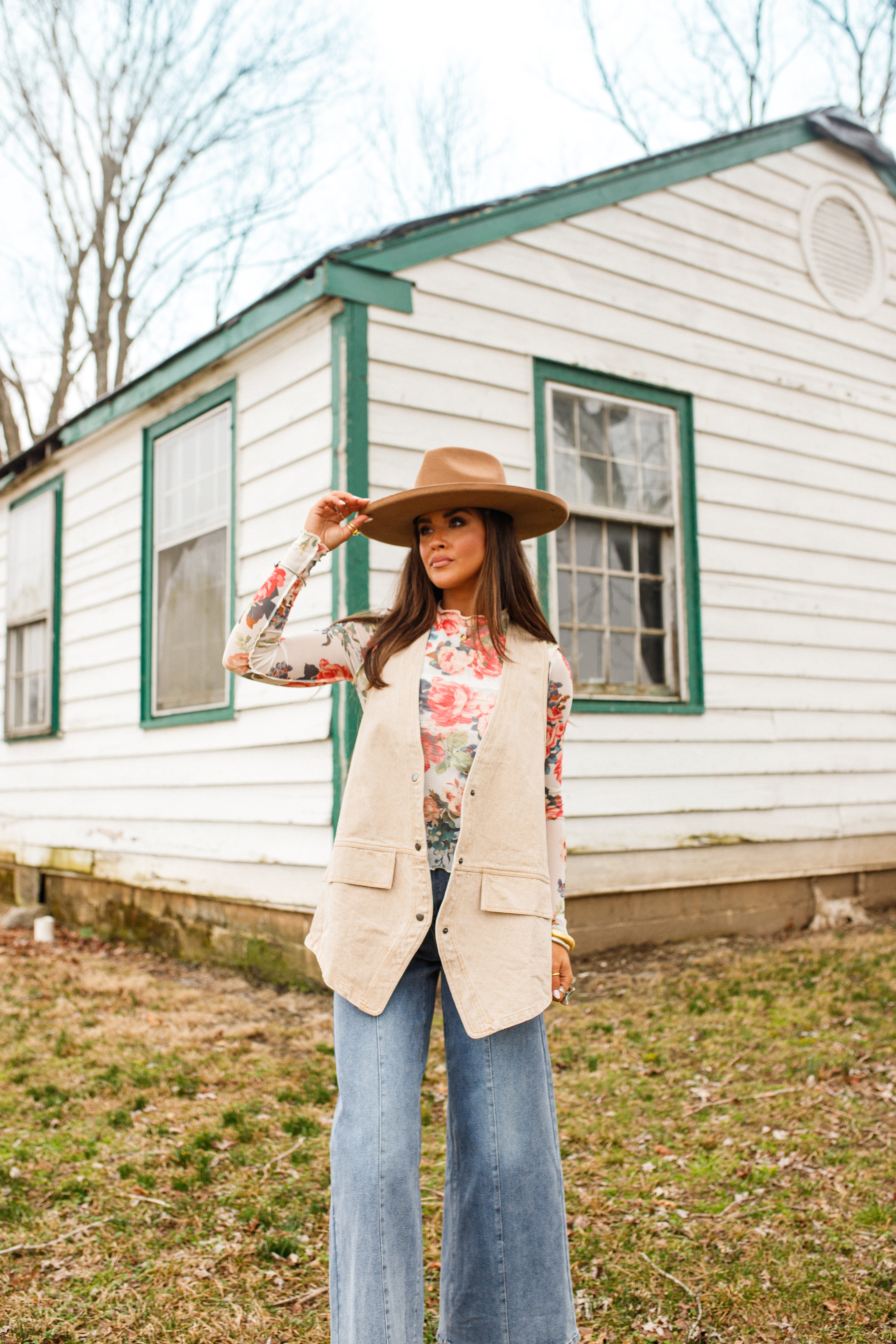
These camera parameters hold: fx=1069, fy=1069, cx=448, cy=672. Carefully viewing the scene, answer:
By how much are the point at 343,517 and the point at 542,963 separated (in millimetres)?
1037

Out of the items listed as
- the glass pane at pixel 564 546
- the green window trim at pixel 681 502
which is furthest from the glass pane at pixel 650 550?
the glass pane at pixel 564 546

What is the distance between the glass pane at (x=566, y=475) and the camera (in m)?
6.24

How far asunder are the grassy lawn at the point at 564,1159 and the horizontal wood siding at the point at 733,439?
1417 millimetres

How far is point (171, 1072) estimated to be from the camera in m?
4.32

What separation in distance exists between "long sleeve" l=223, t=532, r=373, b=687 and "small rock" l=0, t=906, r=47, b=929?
21.9 ft

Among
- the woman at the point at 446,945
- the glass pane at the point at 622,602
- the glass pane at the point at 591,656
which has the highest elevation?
the glass pane at the point at 622,602

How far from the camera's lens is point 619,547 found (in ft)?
21.5

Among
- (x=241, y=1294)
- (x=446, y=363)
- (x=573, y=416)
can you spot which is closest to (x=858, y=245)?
(x=573, y=416)

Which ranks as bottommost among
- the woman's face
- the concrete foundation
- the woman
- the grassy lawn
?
the grassy lawn

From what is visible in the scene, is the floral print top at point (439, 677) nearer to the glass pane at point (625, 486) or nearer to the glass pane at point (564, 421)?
the glass pane at point (564, 421)

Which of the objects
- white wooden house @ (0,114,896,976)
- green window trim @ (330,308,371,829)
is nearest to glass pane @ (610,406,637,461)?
white wooden house @ (0,114,896,976)

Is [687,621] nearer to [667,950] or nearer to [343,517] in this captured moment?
[667,950]

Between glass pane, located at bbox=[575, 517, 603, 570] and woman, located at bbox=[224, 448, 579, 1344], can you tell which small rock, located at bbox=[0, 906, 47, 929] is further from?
woman, located at bbox=[224, 448, 579, 1344]

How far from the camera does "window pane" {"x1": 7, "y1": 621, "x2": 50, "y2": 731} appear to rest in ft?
27.6
